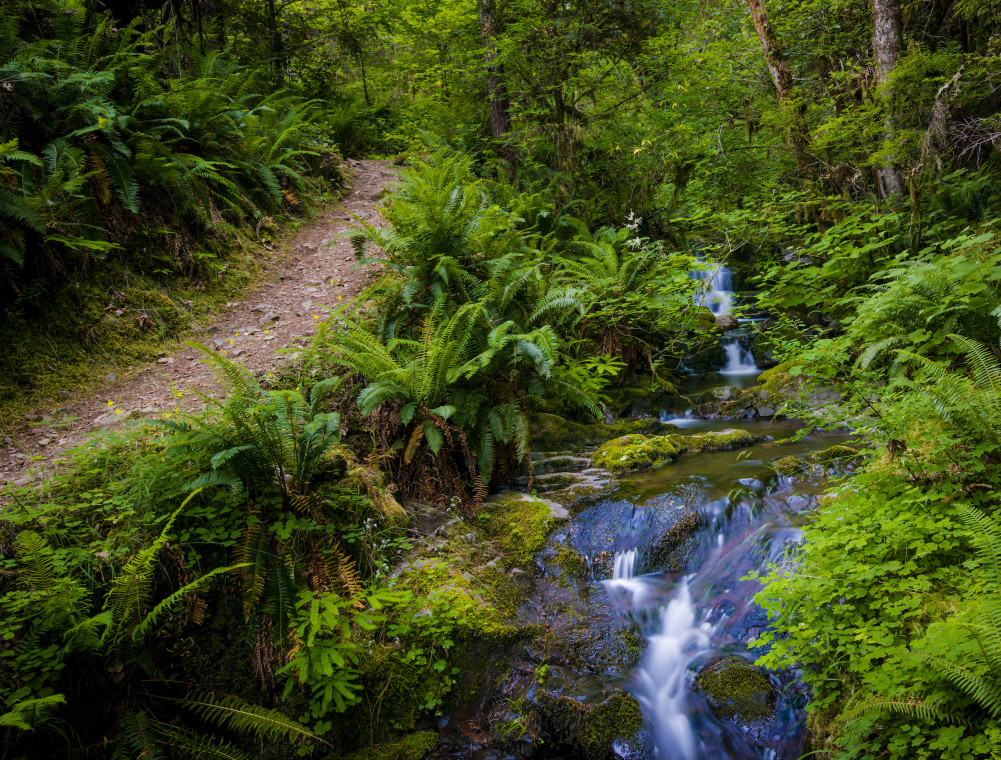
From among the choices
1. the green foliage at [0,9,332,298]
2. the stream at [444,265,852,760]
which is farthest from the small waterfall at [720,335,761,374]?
the green foliage at [0,9,332,298]

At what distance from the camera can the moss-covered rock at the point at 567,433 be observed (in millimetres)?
6273

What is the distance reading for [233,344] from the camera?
5.67 meters

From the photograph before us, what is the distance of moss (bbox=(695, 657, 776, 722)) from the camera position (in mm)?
3299

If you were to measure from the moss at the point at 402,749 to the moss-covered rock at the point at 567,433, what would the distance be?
3.30m

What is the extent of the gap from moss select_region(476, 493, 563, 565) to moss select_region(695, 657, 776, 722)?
64.4 inches

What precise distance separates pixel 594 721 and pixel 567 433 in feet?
11.3

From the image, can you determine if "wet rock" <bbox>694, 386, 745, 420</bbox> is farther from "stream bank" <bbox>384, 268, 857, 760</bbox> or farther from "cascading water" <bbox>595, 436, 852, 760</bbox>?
"cascading water" <bbox>595, 436, 852, 760</bbox>

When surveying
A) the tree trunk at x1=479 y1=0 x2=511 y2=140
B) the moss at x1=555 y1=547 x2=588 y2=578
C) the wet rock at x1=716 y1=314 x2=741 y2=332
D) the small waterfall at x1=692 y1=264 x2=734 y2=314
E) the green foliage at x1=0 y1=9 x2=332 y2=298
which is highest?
the tree trunk at x1=479 y1=0 x2=511 y2=140

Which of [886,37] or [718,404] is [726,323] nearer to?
[718,404]

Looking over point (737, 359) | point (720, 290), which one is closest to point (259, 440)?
point (737, 359)

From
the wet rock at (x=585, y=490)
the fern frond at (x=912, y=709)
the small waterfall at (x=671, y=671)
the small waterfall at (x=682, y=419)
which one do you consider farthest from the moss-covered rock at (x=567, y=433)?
the fern frond at (x=912, y=709)

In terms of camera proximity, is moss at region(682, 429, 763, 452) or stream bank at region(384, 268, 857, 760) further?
moss at region(682, 429, 763, 452)

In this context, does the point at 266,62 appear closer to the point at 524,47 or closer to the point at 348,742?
the point at 524,47

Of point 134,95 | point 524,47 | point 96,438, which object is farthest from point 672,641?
point 524,47
